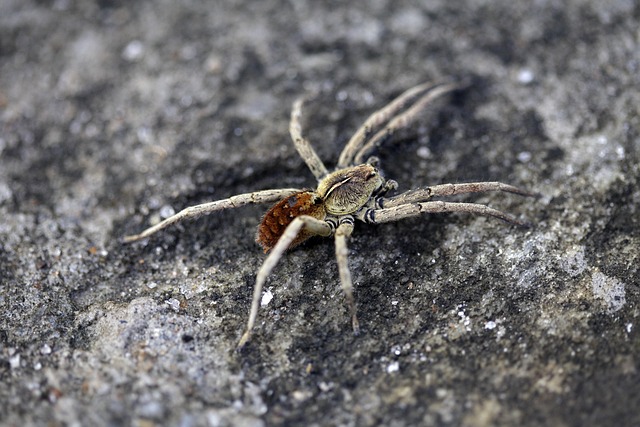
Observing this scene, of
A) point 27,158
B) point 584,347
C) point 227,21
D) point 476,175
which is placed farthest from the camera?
point 227,21

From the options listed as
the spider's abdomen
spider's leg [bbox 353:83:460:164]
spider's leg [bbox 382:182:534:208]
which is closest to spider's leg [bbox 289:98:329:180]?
spider's leg [bbox 353:83:460:164]

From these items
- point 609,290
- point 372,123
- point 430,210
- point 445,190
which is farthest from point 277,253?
point 609,290

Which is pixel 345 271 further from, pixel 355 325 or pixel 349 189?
pixel 349 189

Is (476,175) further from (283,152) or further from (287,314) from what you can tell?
(287,314)

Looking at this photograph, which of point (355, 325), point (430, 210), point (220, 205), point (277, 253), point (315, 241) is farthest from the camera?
point (315, 241)

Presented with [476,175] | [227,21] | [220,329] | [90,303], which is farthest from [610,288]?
[227,21]

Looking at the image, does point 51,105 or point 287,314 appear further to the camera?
point 51,105

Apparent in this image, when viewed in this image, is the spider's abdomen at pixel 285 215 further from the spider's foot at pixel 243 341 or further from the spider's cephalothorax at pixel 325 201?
the spider's foot at pixel 243 341

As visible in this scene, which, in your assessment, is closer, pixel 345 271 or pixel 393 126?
pixel 345 271
